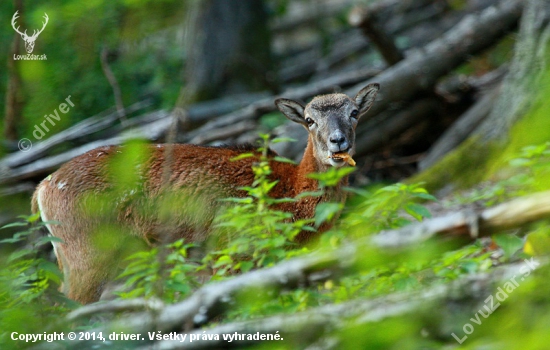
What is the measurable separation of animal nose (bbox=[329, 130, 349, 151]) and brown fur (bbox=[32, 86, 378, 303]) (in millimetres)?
238

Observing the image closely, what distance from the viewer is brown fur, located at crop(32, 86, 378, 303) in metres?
7.05

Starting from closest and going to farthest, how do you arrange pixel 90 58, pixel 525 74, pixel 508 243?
1. pixel 508 243
2. pixel 525 74
3. pixel 90 58

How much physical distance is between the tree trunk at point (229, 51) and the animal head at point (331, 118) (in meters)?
5.57

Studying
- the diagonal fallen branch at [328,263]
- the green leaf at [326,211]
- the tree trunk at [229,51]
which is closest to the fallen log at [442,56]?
the tree trunk at [229,51]

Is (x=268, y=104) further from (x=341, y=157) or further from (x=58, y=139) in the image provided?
(x=341, y=157)

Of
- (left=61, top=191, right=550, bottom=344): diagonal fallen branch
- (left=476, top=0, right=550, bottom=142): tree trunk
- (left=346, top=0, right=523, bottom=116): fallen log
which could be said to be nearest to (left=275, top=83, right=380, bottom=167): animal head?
(left=476, top=0, right=550, bottom=142): tree trunk

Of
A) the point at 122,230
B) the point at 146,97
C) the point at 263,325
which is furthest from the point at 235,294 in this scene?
the point at 146,97

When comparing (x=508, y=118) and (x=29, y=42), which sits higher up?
(x=29, y=42)

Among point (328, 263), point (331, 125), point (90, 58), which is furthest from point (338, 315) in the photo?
point (90, 58)

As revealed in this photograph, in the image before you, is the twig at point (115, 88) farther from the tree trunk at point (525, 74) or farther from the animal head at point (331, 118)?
the tree trunk at point (525, 74)

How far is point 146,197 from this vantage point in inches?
291

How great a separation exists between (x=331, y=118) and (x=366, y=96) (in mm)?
827

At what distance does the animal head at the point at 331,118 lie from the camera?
723cm

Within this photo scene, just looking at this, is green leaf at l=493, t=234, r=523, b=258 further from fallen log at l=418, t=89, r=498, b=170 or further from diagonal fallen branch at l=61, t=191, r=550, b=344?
fallen log at l=418, t=89, r=498, b=170
